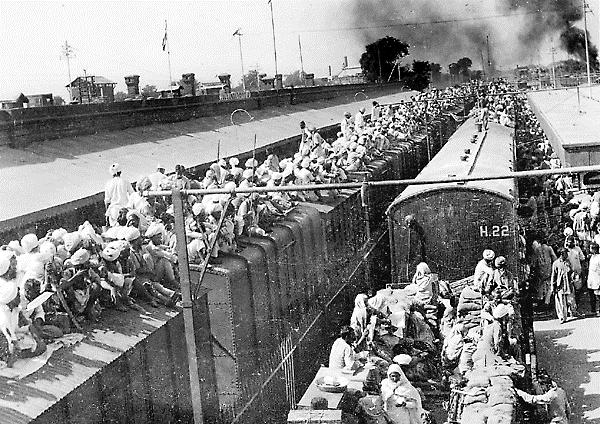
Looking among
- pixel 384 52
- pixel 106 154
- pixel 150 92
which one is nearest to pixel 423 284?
pixel 106 154

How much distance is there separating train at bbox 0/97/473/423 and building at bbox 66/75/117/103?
740 centimetres

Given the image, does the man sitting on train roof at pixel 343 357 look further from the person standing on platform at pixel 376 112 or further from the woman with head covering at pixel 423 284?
the person standing on platform at pixel 376 112

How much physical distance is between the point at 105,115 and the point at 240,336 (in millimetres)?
10528

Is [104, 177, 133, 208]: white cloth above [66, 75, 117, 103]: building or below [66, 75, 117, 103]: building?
below

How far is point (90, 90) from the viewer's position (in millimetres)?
22438

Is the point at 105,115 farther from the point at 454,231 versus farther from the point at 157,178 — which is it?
the point at 454,231

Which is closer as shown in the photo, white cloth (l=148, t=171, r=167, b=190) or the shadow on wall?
the shadow on wall

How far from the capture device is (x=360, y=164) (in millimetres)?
18594

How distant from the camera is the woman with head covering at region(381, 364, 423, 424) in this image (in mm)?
8031

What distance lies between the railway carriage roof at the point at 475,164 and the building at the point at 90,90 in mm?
10421

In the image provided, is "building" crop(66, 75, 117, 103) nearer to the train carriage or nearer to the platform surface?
the platform surface

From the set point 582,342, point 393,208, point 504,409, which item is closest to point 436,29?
point 393,208

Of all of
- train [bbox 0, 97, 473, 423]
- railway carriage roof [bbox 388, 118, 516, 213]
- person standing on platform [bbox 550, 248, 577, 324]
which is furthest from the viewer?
person standing on platform [bbox 550, 248, 577, 324]

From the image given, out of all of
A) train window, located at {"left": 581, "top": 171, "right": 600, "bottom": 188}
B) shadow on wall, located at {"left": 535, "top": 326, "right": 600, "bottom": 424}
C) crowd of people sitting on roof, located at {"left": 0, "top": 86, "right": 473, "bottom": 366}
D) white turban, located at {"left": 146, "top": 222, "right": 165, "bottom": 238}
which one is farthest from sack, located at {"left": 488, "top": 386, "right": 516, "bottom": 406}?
white turban, located at {"left": 146, "top": 222, "right": 165, "bottom": 238}
